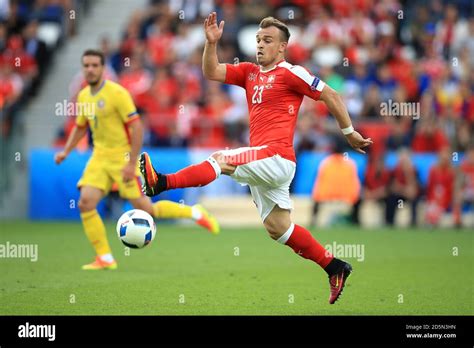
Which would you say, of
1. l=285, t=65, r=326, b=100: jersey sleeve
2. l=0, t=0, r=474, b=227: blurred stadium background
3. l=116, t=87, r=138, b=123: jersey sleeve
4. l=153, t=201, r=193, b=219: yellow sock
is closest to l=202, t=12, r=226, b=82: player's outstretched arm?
l=285, t=65, r=326, b=100: jersey sleeve

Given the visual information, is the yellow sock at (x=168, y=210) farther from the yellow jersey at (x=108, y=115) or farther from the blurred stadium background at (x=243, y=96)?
the blurred stadium background at (x=243, y=96)

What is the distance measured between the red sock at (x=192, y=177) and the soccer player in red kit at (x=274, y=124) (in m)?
0.28

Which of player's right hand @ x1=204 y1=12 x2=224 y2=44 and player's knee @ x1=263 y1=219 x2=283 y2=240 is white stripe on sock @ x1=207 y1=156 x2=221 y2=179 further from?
player's right hand @ x1=204 y1=12 x2=224 y2=44

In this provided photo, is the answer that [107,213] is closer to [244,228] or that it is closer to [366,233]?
[244,228]

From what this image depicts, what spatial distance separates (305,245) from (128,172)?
9.82ft

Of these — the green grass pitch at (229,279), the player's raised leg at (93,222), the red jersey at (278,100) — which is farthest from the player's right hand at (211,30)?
the player's raised leg at (93,222)

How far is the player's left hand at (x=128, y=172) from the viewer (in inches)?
443

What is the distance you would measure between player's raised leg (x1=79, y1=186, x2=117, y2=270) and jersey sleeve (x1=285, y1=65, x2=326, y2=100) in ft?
12.0

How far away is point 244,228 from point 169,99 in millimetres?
4155

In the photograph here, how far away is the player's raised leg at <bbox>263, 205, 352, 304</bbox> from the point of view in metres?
9.05
